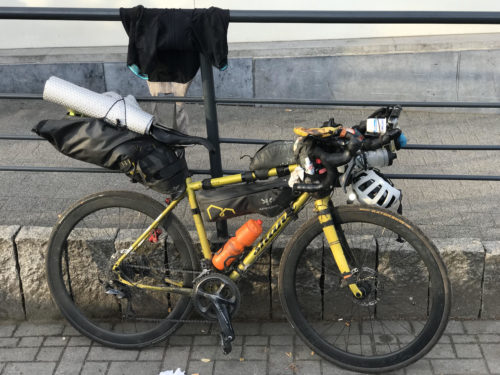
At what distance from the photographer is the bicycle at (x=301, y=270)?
3855 mm

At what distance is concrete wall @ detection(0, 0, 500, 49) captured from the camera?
25.7 feet

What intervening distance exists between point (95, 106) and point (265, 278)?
1487 millimetres

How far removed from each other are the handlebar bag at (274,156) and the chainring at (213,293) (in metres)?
0.68

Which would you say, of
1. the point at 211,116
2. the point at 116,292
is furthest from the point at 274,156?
the point at 116,292

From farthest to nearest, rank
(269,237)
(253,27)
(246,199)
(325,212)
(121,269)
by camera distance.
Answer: (253,27) < (121,269) < (269,237) < (246,199) < (325,212)

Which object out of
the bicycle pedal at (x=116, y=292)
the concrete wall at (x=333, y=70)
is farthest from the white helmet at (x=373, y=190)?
the concrete wall at (x=333, y=70)

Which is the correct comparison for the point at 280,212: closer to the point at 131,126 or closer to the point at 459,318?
the point at 131,126

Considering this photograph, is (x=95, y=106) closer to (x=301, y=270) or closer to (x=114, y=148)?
(x=114, y=148)

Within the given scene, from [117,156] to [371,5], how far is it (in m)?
4.78

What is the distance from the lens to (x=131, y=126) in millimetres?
3914

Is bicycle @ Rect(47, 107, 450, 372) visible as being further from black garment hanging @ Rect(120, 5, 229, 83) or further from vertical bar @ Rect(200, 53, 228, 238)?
black garment hanging @ Rect(120, 5, 229, 83)

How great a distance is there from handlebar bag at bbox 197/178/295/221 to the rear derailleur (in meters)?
0.38

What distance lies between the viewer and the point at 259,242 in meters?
4.12

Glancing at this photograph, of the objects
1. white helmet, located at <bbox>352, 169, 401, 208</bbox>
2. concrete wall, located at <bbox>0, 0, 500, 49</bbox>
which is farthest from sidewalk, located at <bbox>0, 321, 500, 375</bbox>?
concrete wall, located at <bbox>0, 0, 500, 49</bbox>
